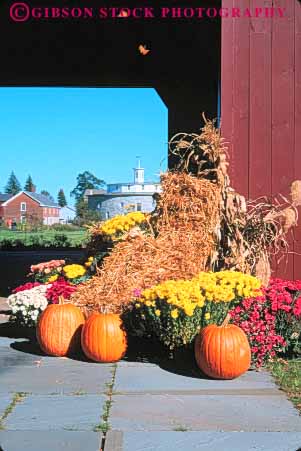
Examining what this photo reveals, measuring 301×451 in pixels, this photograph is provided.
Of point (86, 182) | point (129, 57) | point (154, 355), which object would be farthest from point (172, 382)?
point (86, 182)

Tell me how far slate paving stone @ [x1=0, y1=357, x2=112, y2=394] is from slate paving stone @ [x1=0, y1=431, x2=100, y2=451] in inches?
36.8

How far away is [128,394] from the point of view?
4480 millimetres

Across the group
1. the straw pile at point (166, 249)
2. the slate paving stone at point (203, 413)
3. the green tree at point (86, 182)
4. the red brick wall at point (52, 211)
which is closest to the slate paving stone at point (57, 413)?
the slate paving stone at point (203, 413)

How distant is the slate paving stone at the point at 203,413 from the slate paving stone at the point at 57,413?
0.14 m

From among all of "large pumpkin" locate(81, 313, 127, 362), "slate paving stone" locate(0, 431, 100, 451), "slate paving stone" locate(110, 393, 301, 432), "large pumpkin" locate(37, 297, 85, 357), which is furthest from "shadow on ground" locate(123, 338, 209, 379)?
"slate paving stone" locate(0, 431, 100, 451)

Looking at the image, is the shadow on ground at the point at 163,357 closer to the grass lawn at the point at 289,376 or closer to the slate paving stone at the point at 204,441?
the grass lawn at the point at 289,376

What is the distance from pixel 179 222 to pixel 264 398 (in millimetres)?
2491

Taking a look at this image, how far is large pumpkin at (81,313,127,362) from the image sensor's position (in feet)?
17.6

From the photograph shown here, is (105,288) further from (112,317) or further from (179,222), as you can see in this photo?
(179,222)

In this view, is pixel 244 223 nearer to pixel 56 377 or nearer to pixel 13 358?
pixel 56 377

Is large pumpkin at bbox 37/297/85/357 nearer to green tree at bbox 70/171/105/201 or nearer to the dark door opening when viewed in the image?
the dark door opening

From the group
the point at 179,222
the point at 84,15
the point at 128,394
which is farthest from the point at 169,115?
the point at 128,394

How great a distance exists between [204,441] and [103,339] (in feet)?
6.61

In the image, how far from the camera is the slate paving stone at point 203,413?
12.3ft
